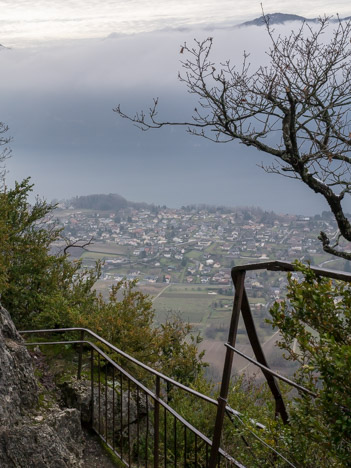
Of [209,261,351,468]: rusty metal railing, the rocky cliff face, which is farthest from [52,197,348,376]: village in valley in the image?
[209,261,351,468]: rusty metal railing

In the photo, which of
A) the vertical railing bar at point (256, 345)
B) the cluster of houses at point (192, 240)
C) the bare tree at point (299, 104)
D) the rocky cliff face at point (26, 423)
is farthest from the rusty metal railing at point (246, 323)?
the cluster of houses at point (192, 240)

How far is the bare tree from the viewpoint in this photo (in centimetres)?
861

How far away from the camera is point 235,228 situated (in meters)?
78.9

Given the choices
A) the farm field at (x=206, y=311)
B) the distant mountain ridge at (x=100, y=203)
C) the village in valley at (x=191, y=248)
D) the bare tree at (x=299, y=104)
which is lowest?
the farm field at (x=206, y=311)

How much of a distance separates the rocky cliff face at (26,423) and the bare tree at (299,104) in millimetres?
5282

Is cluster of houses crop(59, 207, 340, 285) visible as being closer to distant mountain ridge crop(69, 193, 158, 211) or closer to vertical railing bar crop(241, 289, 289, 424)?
distant mountain ridge crop(69, 193, 158, 211)

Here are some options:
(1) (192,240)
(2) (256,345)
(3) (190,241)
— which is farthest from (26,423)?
(1) (192,240)

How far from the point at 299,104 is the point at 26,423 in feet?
22.9

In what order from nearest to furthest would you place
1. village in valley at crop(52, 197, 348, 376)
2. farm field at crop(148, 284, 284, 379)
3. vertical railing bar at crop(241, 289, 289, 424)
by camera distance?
vertical railing bar at crop(241, 289, 289, 424)
farm field at crop(148, 284, 284, 379)
village in valley at crop(52, 197, 348, 376)

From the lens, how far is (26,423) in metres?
4.04

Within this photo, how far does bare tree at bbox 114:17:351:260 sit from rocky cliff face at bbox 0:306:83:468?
5282 millimetres

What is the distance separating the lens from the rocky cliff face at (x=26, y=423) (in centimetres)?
368

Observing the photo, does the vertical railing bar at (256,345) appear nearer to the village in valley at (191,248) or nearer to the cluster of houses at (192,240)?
the village in valley at (191,248)

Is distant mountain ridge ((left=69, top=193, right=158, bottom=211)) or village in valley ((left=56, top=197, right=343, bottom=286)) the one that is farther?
distant mountain ridge ((left=69, top=193, right=158, bottom=211))
